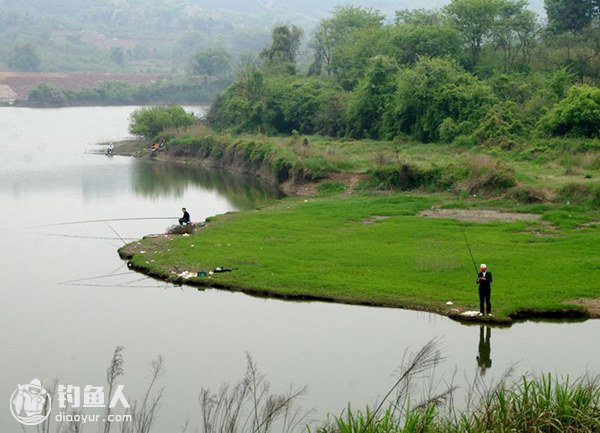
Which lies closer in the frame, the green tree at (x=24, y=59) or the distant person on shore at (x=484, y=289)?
the distant person on shore at (x=484, y=289)

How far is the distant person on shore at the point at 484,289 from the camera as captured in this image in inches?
916

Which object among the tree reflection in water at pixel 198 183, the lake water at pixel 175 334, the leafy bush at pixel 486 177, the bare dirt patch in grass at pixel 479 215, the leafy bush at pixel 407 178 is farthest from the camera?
the tree reflection in water at pixel 198 183

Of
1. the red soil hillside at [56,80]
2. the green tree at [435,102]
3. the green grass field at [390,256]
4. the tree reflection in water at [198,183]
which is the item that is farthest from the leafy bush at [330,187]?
the red soil hillside at [56,80]

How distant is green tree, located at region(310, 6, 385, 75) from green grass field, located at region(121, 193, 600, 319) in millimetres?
47954

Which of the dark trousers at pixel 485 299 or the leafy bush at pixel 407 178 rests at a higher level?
the leafy bush at pixel 407 178

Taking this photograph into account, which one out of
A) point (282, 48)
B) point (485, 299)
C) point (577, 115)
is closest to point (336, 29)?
point (282, 48)

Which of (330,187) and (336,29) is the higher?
Answer: (336,29)

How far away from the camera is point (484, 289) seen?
77.2ft

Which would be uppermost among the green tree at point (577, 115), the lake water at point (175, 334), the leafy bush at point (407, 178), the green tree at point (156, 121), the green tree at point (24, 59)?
the green tree at point (24, 59)

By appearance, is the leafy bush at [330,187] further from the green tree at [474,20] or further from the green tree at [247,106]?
the green tree at [474,20]

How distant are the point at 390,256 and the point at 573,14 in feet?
146

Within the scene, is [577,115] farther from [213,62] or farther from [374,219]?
[213,62]

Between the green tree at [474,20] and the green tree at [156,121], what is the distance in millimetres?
22444

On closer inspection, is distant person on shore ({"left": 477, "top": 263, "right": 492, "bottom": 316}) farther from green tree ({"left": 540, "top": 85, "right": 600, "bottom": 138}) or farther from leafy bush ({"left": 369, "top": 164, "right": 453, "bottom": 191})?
green tree ({"left": 540, "top": 85, "right": 600, "bottom": 138})
